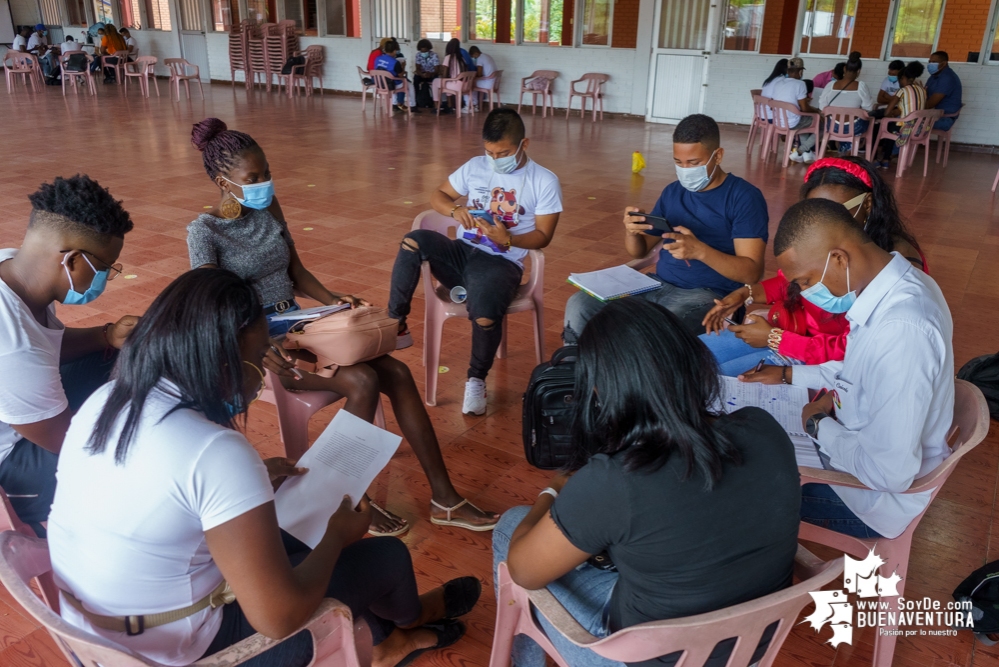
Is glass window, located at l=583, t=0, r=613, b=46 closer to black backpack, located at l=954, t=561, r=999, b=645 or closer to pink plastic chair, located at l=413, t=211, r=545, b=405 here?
pink plastic chair, located at l=413, t=211, r=545, b=405

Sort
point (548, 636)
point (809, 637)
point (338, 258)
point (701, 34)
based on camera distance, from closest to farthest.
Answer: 1. point (548, 636)
2. point (809, 637)
3. point (338, 258)
4. point (701, 34)

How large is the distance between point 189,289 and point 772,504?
3.57ft

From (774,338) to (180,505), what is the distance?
178 cm

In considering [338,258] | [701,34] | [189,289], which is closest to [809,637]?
[189,289]

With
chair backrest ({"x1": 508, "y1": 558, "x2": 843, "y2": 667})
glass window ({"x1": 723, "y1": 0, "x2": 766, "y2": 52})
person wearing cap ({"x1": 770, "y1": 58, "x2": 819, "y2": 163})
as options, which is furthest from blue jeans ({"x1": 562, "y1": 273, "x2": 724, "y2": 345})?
glass window ({"x1": 723, "y1": 0, "x2": 766, "y2": 52})

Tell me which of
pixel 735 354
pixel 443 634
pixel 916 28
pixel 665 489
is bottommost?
pixel 443 634

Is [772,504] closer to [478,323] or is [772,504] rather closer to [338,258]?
[478,323]

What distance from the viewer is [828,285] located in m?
1.84

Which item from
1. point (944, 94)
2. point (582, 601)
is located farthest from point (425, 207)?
point (944, 94)

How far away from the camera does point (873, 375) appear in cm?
166

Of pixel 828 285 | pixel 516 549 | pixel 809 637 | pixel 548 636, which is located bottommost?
pixel 809 637

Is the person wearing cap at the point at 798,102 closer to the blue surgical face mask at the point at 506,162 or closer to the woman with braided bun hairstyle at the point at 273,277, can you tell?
the blue surgical face mask at the point at 506,162

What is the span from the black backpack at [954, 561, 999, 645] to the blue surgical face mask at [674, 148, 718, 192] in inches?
62.2

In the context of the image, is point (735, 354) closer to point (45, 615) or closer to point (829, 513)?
point (829, 513)
